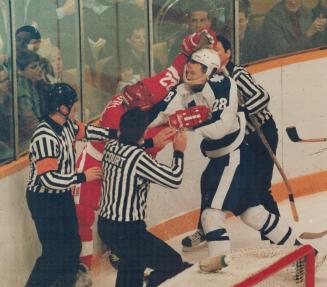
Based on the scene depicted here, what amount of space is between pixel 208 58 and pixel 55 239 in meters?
0.98

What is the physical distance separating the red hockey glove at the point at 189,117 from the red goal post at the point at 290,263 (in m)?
0.65

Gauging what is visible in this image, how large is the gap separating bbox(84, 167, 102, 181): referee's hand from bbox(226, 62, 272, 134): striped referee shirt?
709 millimetres

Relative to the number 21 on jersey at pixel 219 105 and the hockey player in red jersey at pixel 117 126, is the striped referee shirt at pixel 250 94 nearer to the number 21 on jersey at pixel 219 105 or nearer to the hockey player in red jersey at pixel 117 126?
the number 21 on jersey at pixel 219 105

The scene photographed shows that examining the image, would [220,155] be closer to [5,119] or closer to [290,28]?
[290,28]

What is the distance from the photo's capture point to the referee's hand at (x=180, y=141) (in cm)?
356

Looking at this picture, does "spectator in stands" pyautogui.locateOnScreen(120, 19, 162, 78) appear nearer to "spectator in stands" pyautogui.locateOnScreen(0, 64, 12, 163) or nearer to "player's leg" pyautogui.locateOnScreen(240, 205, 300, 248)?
"spectator in stands" pyautogui.locateOnScreen(0, 64, 12, 163)

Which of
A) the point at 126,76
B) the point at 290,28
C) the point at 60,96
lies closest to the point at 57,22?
the point at 60,96

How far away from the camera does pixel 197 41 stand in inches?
143

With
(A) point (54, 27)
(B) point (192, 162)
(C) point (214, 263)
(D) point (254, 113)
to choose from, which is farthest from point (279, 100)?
(A) point (54, 27)

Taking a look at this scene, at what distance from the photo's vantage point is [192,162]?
3.68 m

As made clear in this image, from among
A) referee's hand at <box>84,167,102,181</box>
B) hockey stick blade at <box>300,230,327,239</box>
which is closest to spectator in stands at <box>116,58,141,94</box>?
referee's hand at <box>84,167,102,181</box>

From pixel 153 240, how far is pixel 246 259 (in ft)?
1.29

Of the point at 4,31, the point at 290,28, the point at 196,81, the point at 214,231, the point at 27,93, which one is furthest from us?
the point at 290,28

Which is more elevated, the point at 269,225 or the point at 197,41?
the point at 197,41
